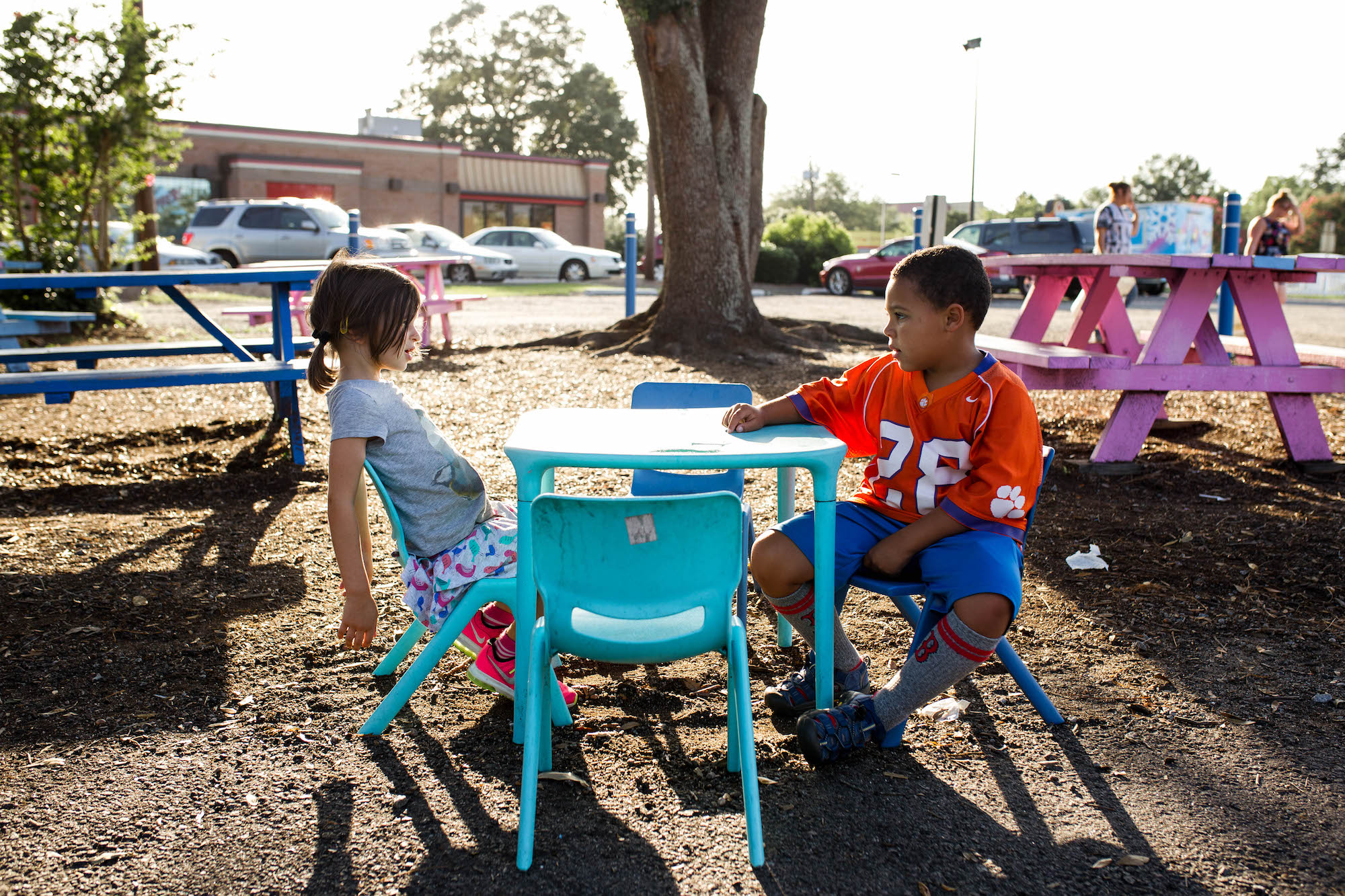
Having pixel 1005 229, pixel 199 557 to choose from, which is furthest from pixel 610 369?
pixel 1005 229

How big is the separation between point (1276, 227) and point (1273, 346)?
6.12 metres

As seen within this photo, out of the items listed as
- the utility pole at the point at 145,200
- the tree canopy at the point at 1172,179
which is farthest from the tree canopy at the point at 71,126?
the tree canopy at the point at 1172,179

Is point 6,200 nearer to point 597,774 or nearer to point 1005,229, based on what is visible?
point 597,774

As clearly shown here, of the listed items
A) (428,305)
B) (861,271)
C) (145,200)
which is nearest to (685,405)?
(428,305)

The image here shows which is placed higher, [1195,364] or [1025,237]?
[1025,237]

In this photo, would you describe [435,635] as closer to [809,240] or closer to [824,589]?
[824,589]

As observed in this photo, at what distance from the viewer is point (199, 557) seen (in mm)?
3924

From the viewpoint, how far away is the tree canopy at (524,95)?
52.1 m

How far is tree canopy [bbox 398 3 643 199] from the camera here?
5212 cm

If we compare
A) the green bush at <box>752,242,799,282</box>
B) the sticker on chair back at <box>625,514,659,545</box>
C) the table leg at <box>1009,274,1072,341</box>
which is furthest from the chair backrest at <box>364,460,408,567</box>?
the green bush at <box>752,242,799,282</box>

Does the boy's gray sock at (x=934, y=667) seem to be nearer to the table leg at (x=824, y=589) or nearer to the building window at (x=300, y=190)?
the table leg at (x=824, y=589)

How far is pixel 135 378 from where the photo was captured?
16.5 ft

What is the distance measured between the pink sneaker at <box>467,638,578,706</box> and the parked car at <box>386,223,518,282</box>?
62.5ft

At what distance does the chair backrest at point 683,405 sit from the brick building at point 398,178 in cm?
3002
